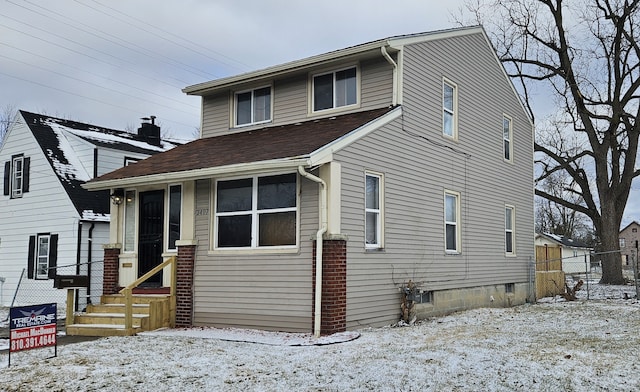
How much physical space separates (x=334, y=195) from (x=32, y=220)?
12.4m

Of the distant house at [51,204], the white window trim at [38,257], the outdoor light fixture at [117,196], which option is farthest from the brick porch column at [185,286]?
the white window trim at [38,257]

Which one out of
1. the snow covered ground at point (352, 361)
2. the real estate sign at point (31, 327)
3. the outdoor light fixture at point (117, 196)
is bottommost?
the snow covered ground at point (352, 361)

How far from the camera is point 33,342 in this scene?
340 inches

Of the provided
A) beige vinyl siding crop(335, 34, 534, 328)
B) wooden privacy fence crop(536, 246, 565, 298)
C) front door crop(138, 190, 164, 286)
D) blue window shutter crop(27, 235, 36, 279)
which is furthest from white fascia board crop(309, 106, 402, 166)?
blue window shutter crop(27, 235, 36, 279)

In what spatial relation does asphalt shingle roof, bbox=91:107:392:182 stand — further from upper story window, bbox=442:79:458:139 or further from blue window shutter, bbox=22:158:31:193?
blue window shutter, bbox=22:158:31:193

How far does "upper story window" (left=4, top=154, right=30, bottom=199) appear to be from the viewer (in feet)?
63.3

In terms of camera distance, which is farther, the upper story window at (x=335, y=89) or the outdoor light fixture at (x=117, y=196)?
the outdoor light fixture at (x=117, y=196)

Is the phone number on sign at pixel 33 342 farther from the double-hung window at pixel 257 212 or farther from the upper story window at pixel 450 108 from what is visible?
the upper story window at pixel 450 108

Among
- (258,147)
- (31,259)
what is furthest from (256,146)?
(31,259)

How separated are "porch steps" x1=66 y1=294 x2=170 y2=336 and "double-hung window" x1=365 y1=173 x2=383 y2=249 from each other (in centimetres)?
418

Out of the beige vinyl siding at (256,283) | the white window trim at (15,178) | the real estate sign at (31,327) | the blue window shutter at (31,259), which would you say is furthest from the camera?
the white window trim at (15,178)

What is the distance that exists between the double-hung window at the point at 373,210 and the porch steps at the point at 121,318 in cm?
418

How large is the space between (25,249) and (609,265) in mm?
23254

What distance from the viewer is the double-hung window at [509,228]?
17.7m
